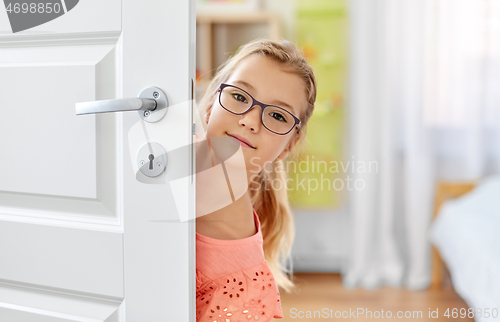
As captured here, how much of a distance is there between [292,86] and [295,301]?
1.46 metres

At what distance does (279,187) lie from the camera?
95cm

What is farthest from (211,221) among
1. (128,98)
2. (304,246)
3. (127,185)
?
(304,246)

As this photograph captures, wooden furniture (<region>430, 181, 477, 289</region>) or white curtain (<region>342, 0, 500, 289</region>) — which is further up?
white curtain (<region>342, 0, 500, 289</region>)

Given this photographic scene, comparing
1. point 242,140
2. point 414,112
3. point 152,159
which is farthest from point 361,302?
point 152,159

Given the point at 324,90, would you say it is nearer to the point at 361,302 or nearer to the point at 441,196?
the point at 441,196

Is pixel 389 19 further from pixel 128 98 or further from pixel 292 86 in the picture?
pixel 128 98

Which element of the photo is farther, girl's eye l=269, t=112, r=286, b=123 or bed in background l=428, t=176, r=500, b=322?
bed in background l=428, t=176, r=500, b=322

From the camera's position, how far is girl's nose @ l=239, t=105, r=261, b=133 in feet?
2.36

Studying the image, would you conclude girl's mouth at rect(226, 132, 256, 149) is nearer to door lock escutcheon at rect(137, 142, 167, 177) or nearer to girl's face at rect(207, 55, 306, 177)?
girl's face at rect(207, 55, 306, 177)

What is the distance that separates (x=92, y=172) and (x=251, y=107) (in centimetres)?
29

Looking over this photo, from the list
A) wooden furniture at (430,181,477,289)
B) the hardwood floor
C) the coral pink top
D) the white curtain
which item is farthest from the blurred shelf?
the coral pink top

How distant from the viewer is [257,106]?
73 cm

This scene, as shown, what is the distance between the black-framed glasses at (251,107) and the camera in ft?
2.39

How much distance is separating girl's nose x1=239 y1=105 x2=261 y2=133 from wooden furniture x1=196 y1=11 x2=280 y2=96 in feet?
4.67
